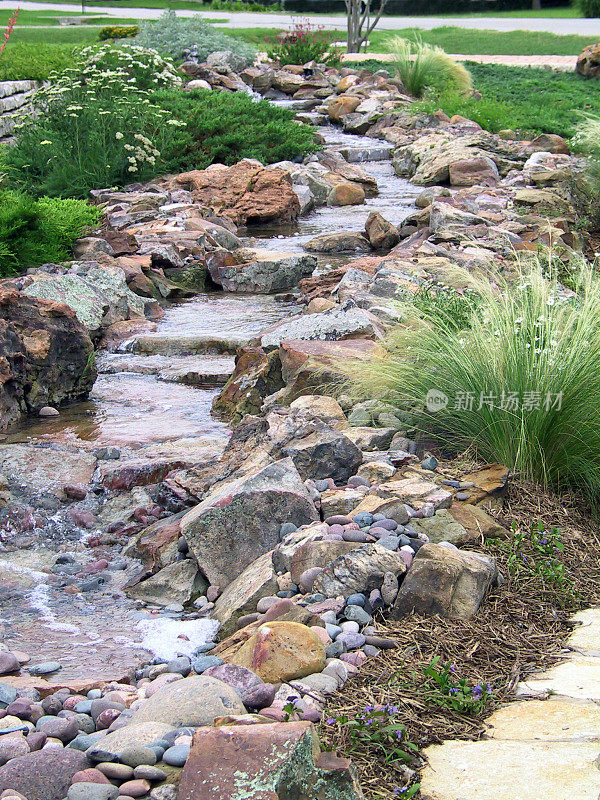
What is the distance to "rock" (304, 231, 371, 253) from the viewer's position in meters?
10.5

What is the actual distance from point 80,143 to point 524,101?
32.9ft

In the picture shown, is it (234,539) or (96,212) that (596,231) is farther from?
(234,539)

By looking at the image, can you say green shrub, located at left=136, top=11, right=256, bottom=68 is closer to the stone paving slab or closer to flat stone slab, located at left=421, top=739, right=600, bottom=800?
the stone paving slab

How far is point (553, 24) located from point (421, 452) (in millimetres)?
31340

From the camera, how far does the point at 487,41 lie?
27.5 m

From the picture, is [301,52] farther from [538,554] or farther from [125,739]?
[125,739]

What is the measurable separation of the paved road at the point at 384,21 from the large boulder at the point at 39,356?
1037 inches

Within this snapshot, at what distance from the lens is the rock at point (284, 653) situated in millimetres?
2668

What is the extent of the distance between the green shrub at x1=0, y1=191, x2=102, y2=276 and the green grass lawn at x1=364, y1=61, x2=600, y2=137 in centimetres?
913

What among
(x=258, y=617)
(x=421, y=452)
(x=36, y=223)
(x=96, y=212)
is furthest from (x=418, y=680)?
(x=96, y=212)

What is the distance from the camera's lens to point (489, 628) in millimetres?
2938

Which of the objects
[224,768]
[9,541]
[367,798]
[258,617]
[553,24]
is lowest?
[9,541]

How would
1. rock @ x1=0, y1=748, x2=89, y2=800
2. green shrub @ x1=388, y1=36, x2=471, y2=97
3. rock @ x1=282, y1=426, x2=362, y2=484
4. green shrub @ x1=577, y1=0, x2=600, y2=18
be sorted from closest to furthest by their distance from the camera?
rock @ x1=0, y1=748, x2=89, y2=800, rock @ x1=282, y1=426, x2=362, y2=484, green shrub @ x1=388, y1=36, x2=471, y2=97, green shrub @ x1=577, y1=0, x2=600, y2=18

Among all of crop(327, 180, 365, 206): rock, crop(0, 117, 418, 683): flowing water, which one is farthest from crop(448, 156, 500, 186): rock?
crop(0, 117, 418, 683): flowing water
